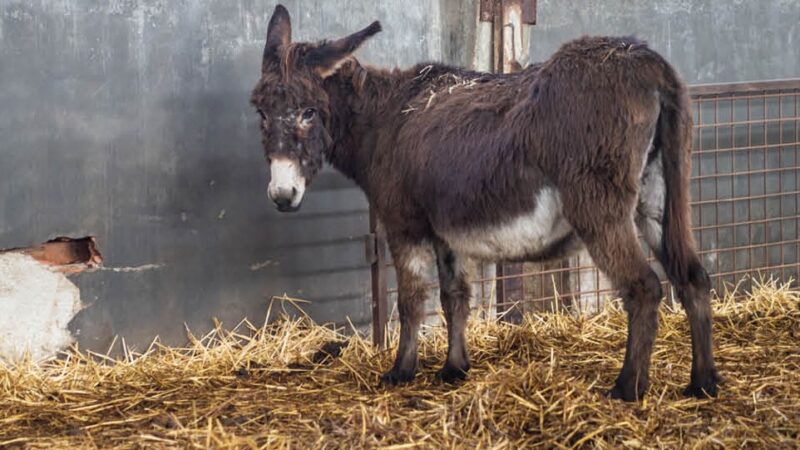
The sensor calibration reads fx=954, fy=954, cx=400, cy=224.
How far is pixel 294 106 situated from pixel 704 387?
270 cm

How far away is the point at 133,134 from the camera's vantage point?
583cm

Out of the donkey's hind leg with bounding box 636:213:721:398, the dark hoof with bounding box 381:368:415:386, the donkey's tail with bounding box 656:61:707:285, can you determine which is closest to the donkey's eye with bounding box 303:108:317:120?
the dark hoof with bounding box 381:368:415:386

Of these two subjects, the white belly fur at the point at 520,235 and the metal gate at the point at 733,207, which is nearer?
the white belly fur at the point at 520,235

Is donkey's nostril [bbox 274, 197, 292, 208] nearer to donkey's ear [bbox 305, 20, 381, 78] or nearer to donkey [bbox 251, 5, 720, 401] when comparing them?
donkey [bbox 251, 5, 720, 401]

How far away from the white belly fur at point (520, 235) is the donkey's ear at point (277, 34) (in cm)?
149

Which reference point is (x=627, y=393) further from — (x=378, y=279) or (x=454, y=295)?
(x=378, y=279)

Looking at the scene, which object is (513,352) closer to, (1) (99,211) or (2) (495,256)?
(2) (495,256)

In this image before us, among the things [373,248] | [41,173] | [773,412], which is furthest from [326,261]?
[773,412]

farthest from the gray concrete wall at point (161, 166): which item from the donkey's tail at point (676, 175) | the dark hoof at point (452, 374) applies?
the donkey's tail at point (676, 175)

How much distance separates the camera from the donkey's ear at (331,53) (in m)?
5.57

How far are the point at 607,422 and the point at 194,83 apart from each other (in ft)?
11.1

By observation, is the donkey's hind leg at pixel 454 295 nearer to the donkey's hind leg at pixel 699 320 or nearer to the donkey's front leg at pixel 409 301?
the donkey's front leg at pixel 409 301

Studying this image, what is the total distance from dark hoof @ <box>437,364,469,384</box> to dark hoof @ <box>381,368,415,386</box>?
175 millimetres

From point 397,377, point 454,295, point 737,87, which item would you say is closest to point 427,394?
point 397,377
